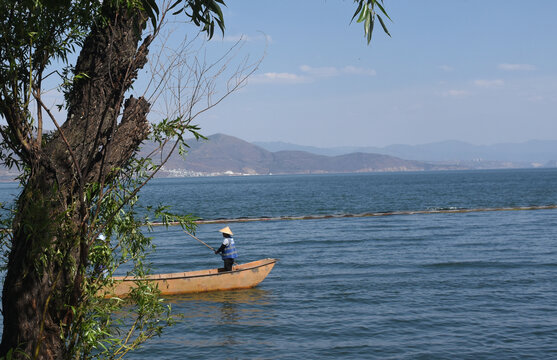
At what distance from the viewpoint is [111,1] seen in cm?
596

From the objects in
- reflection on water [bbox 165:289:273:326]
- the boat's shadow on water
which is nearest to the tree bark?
reflection on water [bbox 165:289:273:326]

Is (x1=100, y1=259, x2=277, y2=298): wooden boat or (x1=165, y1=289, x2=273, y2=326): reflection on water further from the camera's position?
(x1=100, y1=259, x2=277, y2=298): wooden boat

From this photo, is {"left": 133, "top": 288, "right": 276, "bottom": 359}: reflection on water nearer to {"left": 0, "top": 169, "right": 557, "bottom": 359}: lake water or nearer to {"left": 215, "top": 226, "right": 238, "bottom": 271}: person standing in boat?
{"left": 0, "top": 169, "right": 557, "bottom": 359}: lake water

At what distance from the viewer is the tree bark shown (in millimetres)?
5902

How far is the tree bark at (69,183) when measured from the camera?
5902mm

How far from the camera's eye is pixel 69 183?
6.30m

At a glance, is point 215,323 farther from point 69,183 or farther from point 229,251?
point 69,183

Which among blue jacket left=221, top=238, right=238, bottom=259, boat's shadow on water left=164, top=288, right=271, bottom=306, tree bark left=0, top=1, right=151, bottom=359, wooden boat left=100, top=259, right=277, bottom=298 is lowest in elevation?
boat's shadow on water left=164, top=288, right=271, bottom=306

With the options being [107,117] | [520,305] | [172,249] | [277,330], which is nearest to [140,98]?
[107,117]

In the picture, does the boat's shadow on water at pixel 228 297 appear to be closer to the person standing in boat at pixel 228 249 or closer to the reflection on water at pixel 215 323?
the reflection on water at pixel 215 323

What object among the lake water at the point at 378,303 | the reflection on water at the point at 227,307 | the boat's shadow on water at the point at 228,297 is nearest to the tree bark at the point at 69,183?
the lake water at the point at 378,303

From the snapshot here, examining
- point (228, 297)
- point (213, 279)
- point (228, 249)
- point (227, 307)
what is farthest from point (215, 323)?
point (228, 249)

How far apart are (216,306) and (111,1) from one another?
12.6m

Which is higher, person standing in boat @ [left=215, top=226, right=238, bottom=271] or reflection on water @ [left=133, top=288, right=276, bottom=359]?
person standing in boat @ [left=215, top=226, right=238, bottom=271]
